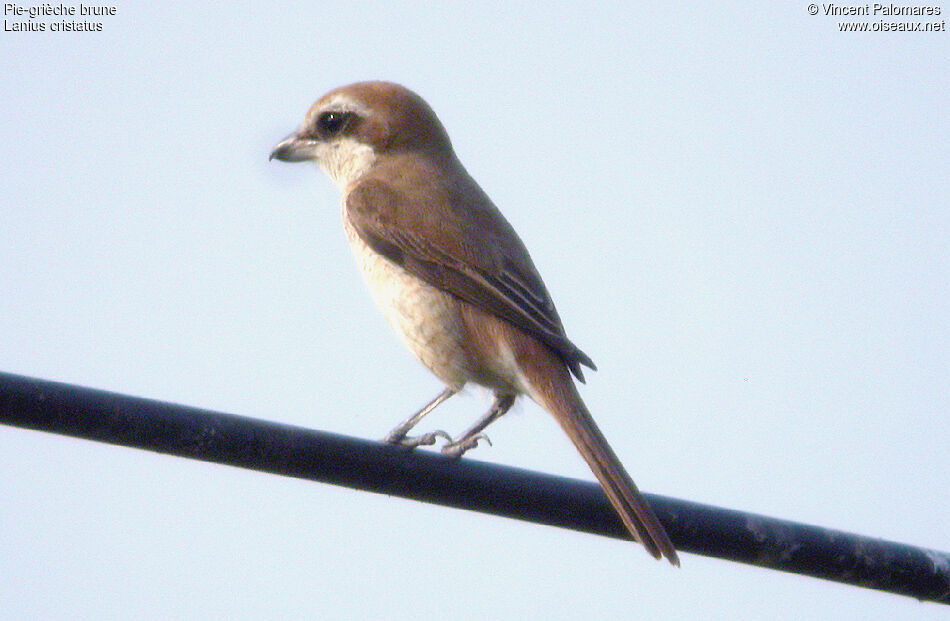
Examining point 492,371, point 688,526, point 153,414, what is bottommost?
point 492,371

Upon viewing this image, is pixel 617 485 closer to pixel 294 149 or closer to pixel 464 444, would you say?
pixel 464 444

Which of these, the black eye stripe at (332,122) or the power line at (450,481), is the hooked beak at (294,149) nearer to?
the black eye stripe at (332,122)

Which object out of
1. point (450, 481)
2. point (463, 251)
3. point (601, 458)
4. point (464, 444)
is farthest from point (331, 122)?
point (450, 481)

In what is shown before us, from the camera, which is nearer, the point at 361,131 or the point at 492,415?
the point at 492,415

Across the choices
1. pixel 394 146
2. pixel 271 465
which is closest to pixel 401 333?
pixel 394 146

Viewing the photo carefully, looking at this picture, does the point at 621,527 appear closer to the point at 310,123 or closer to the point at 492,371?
the point at 492,371

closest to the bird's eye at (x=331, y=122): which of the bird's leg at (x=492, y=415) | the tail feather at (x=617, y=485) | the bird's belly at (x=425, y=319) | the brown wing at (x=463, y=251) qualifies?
the brown wing at (x=463, y=251)

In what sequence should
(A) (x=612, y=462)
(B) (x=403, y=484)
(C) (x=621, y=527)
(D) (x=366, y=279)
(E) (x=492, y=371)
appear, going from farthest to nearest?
1. (D) (x=366, y=279)
2. (E) (x=492, y=371)
3. (A) (x=612, y=462)
4. (C) (x=621, y=527)
5. (B) (x=403, y=484)

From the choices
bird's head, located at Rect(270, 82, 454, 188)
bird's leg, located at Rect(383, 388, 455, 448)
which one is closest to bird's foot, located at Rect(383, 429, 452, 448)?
bird's leg, located at Rect(383, 388, 455, 448)
